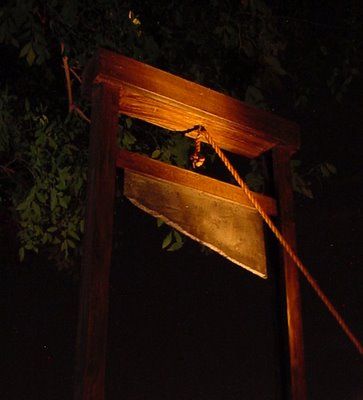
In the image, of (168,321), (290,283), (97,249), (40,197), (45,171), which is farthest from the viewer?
(168,321)

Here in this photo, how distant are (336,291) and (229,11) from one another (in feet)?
17.0

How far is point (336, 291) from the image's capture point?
7.86m

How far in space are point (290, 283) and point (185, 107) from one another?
109 cm

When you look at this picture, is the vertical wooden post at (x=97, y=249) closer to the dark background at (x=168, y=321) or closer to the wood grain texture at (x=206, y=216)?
the wood grain texture at (x=206, y=216)

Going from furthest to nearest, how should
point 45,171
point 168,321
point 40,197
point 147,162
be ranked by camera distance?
point 168,321 < point 45,171 < point 40,197 < point 147,162

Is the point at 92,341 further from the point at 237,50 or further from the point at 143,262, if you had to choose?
the point at 143,262

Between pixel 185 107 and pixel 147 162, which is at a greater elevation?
pixel 185 107

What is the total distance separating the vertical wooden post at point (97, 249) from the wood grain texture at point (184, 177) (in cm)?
9

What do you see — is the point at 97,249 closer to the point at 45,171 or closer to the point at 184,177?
the point at 184,177

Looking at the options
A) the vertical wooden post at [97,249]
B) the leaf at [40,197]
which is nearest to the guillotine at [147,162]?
the vertical wooden post at [97,249]

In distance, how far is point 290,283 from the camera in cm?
280

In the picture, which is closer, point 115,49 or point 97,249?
point 97,249

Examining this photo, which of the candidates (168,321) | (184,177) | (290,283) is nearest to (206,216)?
(184,177)

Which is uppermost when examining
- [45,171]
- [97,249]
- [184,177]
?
[45,171]
